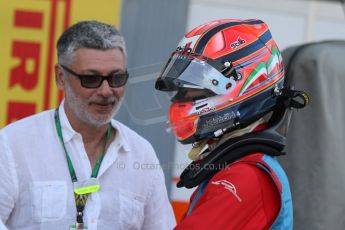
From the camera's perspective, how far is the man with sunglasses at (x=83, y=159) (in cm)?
309

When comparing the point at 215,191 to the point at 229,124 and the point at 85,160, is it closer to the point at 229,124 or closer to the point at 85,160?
the point at 229,124

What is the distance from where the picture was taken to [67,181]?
3152mm

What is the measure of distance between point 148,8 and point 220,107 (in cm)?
267

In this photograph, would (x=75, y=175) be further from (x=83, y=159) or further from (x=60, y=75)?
(x=60, y=75)

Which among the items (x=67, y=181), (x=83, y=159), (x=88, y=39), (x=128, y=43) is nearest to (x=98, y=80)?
(x=88, y=39)

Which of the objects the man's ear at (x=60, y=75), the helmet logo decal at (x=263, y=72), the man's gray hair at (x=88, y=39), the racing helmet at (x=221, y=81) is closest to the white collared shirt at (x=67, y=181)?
the man's ear at (x=60, y=75)

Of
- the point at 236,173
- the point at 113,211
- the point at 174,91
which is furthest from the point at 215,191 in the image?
the point at 113,211

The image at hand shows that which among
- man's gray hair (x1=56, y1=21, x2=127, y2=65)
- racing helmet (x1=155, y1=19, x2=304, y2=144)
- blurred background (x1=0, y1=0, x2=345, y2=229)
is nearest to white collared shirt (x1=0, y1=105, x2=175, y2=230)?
man's gray hair (x1=56, y1=21, x2=127, y2=65)

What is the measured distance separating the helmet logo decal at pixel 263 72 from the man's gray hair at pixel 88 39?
0.99m

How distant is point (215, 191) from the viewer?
7.39 feet

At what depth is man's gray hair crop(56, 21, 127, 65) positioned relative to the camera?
330 cm

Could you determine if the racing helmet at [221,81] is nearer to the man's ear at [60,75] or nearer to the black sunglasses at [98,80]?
the black sunglasses at [98,80]

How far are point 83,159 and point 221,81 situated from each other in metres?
1.02

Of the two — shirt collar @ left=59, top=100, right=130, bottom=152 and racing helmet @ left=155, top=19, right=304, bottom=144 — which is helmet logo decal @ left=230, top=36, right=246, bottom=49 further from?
shirt collar @ left=59, top=100, right=130, bottom=152
